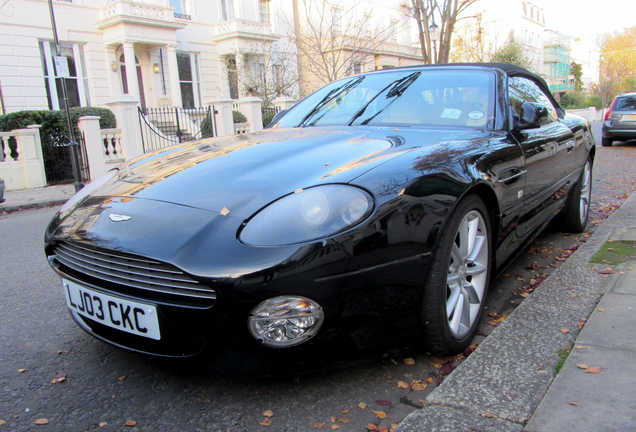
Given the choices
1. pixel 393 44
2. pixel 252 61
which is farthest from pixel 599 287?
pixel 393 44

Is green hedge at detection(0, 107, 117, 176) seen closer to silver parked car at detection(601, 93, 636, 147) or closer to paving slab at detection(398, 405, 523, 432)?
paving slab at detection(398, 405, 523, 432)

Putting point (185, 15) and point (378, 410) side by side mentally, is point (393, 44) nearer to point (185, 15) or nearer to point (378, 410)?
point (185, 15)

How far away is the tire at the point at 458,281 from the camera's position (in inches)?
80.8

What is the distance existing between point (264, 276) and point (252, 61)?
2201 centimetres

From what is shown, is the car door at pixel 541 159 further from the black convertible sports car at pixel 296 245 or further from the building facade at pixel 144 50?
the building facade at pixel 144 50

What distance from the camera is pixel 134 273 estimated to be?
1.85 m

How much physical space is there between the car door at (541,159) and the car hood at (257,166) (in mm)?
675

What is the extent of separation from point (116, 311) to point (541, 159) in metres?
2.60

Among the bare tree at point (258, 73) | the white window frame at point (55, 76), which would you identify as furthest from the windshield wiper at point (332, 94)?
the bare tree at point (258, 73)

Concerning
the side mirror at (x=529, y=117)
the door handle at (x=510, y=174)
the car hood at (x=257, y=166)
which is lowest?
the door handle at (x=510, y=174)

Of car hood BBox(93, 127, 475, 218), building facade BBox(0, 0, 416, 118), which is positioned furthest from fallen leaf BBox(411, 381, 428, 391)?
building facade BBox(0, 0, 416, 118)

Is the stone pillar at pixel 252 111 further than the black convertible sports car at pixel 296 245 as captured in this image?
Yes

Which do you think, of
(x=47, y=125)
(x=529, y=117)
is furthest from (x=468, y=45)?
(x=529, y=117)

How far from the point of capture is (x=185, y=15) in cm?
2097
